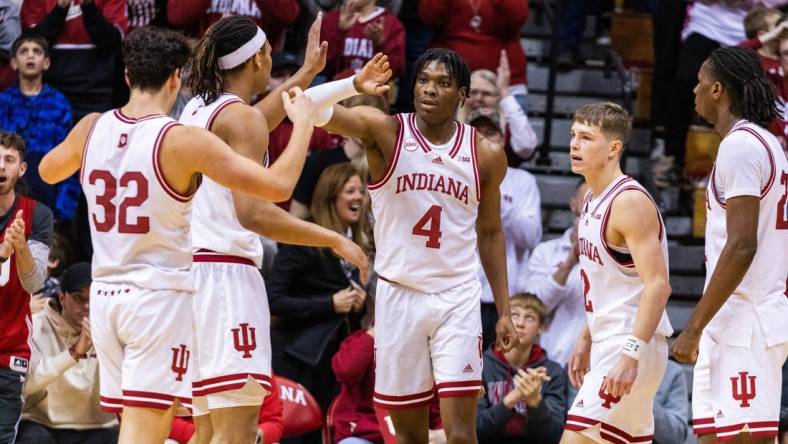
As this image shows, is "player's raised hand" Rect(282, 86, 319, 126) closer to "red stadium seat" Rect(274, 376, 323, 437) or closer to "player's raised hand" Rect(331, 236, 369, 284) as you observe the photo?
"player's raised hand" Rect(331, 236, 369, 284)

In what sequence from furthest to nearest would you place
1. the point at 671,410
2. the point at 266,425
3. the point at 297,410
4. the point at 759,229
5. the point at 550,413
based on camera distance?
the point at 671,410 < the point at 550,413 < the point at 297,410 < the point at 266,425 < the point at 759,229

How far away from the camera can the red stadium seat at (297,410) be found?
8734 mm

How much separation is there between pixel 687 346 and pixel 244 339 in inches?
84.9

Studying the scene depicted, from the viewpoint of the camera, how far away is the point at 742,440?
6.64 m

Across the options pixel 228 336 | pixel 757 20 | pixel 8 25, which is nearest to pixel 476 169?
pixel 228 336

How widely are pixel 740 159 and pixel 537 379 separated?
261 cm

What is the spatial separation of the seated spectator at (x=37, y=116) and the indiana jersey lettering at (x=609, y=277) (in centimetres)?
481

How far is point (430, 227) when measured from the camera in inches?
289

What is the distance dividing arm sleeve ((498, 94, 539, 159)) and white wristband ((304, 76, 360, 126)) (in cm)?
396

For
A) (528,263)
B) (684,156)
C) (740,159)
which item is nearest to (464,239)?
(740,159)

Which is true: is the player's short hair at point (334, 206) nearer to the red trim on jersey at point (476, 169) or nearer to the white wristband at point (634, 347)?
the red trim on jersey at point (476, 169)

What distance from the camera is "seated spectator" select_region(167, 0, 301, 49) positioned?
429 inches

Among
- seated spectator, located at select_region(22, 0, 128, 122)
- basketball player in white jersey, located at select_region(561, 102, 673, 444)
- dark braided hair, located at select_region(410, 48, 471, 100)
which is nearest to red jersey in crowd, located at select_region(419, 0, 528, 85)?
seated spectator, located at select_region(22, 0, 128, 122)

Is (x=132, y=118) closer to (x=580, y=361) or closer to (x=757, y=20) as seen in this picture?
(x=580, y=361)
